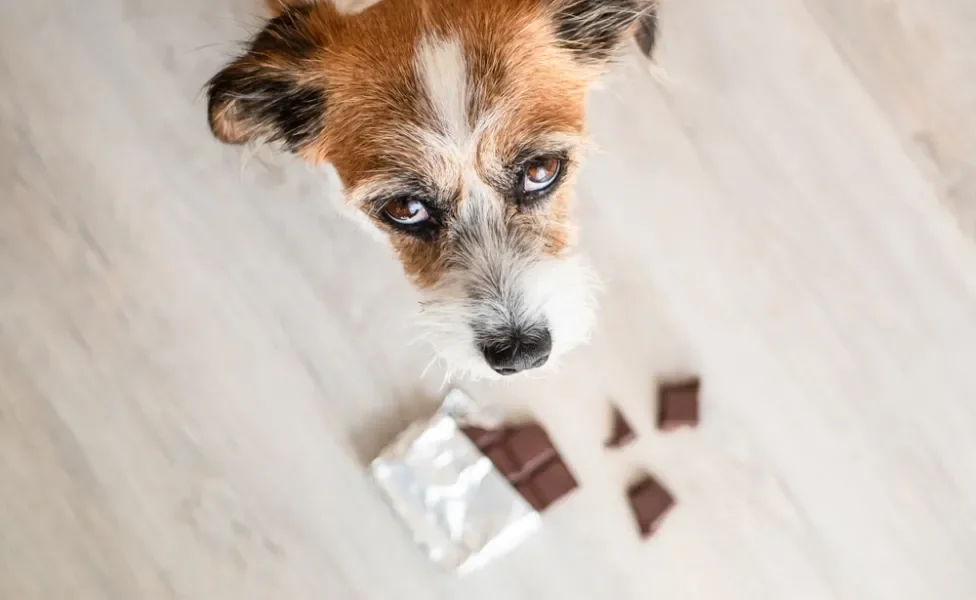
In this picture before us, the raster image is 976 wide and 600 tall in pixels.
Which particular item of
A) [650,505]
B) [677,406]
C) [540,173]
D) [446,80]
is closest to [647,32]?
[540,173]

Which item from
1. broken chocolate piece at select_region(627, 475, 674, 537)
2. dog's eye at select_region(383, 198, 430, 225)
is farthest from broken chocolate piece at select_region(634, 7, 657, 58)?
broken chocolate piece at select_region(627, 475, 674, 537)

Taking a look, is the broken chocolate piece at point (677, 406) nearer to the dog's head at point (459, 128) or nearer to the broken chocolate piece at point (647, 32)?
the dog's head at point (459, 128)

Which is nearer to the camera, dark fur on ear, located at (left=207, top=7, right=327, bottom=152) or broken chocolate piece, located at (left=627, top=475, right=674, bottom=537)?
dark fur on ear, located at (left=207, top=7, right=327, bottom=152)

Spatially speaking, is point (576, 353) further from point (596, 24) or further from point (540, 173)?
point (596, 24)

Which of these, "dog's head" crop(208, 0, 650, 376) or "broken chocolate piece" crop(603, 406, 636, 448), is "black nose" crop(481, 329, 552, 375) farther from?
"broken chocolate piece" crop(603, 406, 636, 448)

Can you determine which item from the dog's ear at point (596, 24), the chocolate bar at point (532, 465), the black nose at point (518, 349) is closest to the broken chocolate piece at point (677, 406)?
the chocolate bar at point (532, 465)

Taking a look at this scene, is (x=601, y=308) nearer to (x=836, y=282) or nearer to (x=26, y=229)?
(x=836, y=282)

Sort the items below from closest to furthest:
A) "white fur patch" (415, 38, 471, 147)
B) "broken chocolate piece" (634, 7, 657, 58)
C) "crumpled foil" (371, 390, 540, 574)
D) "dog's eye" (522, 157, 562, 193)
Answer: "white fur patch" (415, 38, 471, 147) → "dog's eye" (522, 157, 562, 193) → "broken chocolate piece" (634, 7, 657, 58) → "crumpled foil" (371, 390, 540, 574)
